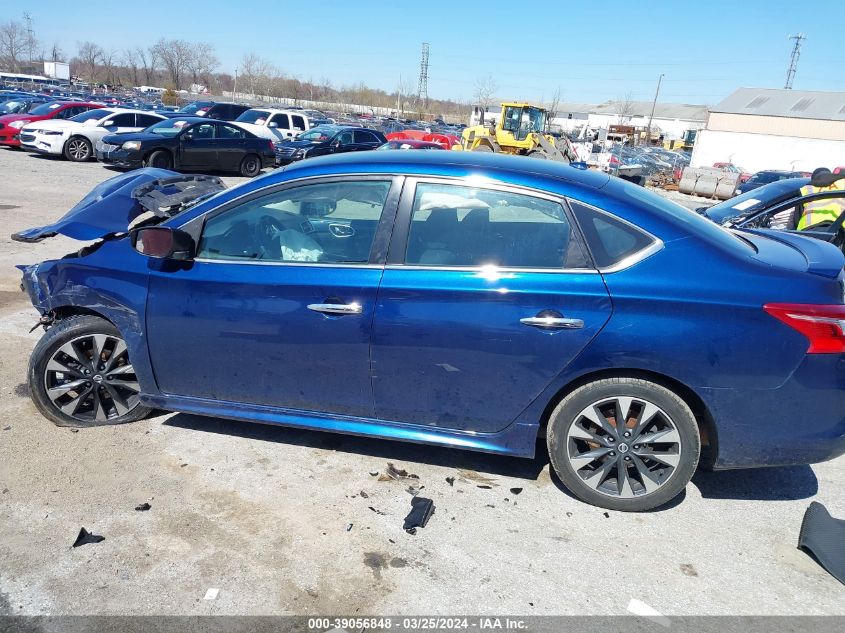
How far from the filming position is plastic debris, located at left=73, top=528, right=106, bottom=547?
2922 millimetres

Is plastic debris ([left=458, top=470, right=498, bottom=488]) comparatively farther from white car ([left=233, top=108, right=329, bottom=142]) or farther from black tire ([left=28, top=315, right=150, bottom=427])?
white car ([left=233, top=108, right=329, bottom=142])

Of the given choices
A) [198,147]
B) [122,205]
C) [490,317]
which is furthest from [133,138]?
[490,317]

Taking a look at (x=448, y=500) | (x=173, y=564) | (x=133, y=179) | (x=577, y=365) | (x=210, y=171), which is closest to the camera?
(x=173, y=564)

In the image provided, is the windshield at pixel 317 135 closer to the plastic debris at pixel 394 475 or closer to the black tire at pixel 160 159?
the black tire at pixel 160 159

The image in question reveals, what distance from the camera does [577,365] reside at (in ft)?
10.2

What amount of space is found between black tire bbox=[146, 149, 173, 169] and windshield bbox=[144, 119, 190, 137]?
1.78ft

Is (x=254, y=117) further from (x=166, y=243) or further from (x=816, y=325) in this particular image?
(x=816, y=325)

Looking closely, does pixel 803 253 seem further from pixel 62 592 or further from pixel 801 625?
pixel 62 592

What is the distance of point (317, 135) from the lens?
21.5 metres

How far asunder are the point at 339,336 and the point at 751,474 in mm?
2615

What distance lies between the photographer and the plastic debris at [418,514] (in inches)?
123

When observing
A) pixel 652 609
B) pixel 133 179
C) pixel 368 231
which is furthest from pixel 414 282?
pixel 133 179

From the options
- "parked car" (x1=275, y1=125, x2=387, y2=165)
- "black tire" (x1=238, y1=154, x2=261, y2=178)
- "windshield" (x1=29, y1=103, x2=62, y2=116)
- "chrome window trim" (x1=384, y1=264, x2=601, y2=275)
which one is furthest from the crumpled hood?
"windshield" (x1=29, y1=103, x2=62, y2=116)

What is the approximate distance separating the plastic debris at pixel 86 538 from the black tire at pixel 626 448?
2.25m
